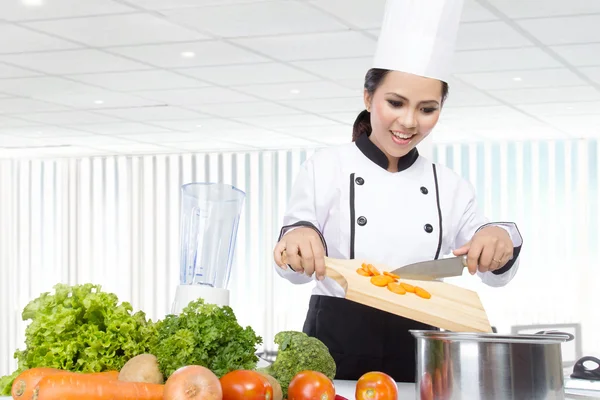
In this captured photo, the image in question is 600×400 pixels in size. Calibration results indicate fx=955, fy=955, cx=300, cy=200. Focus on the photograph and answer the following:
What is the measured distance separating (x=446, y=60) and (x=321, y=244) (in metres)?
0.49

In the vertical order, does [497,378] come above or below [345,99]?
below

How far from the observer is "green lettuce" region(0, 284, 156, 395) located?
5.02ft

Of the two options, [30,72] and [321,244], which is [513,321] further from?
[321,244]

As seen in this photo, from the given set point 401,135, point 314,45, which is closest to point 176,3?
point 314,45

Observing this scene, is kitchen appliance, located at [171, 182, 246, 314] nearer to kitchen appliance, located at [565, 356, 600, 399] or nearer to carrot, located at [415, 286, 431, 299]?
carrot, located at [415, 286, 431, 299]

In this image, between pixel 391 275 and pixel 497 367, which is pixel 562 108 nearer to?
pixel 391 275

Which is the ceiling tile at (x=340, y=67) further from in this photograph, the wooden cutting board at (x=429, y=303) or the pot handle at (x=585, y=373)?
the wooden cutting board at (x=429, y=303)

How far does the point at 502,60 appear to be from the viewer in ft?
17.3

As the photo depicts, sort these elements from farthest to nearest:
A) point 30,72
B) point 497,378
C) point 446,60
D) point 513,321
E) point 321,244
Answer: point 513,321 < point 30,72 < point 446,60 < point 321,244 < point 497,378

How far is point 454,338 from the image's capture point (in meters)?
1.39

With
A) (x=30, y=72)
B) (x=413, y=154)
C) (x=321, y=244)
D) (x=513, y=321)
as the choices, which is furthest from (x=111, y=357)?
(x=513, y=321)

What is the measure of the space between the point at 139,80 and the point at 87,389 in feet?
15.1

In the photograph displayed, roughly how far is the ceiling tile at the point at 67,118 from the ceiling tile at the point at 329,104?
1.53 m

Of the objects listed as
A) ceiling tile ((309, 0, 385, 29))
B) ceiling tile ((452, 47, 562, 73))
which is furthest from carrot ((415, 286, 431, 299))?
ceiling tile ((452, 47, 562, 73))
